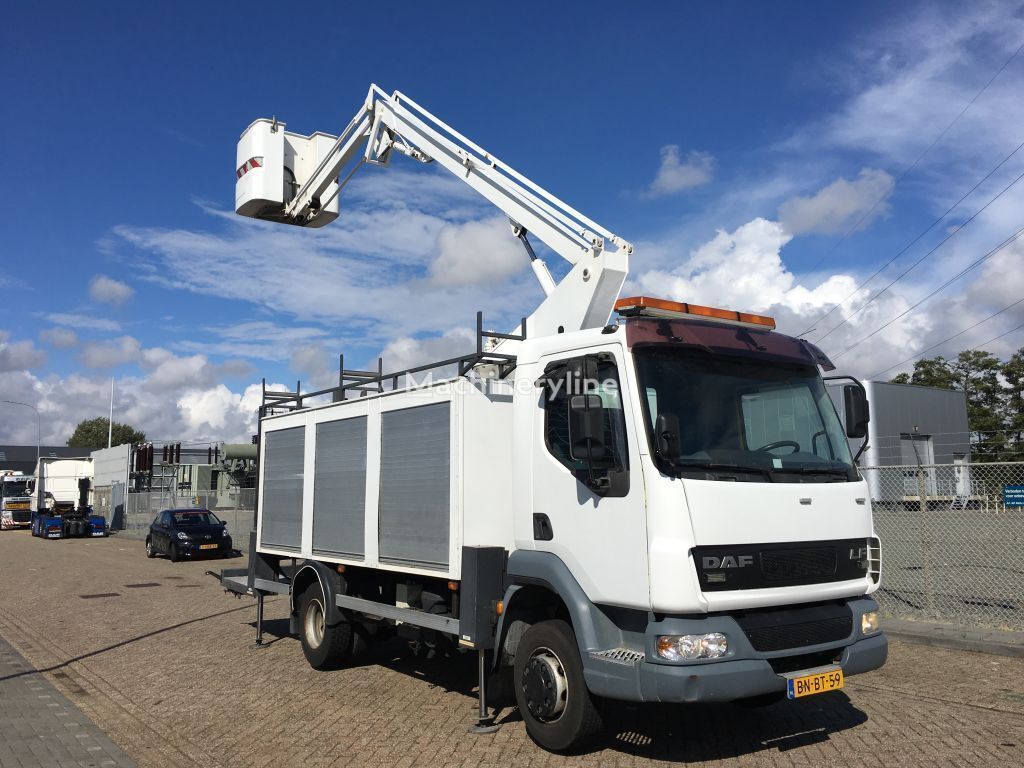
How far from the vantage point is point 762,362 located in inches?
222

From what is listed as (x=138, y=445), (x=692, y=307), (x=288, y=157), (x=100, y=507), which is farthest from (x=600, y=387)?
(x=100, y=507)

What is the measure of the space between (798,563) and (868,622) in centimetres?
94

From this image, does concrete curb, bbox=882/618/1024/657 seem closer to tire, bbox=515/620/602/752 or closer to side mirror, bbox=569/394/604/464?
tire, bbox=515/620/602/752

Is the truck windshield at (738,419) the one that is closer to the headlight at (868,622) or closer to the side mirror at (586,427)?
the side mirror at (586,427)

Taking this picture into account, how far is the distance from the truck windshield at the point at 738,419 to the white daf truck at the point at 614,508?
15 mm

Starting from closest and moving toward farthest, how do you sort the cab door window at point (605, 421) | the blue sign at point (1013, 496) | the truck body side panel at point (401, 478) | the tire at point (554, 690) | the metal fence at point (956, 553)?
1. the cab door window at point (605, 421)
2. the tire at point (554, 690)
3. the truck body side panel at point (401, 478)
4. the metal fence at point (956, 553)
5. the blue sign at point (1013, 496)

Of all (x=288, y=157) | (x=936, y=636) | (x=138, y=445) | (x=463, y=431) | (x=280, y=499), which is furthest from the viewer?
(x=138, y=445)

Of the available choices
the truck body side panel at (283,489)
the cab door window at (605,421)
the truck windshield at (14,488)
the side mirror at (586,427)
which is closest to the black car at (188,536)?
the truck body side panel at (283,489)

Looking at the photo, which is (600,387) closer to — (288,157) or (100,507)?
(288,157)

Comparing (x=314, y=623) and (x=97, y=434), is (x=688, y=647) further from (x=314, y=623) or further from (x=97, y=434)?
(x=97, y=434)

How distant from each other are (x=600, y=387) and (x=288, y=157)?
6.94 m

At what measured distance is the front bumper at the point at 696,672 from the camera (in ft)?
15.2

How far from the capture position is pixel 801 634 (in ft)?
16.8

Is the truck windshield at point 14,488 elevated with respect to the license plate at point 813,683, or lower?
elevated
